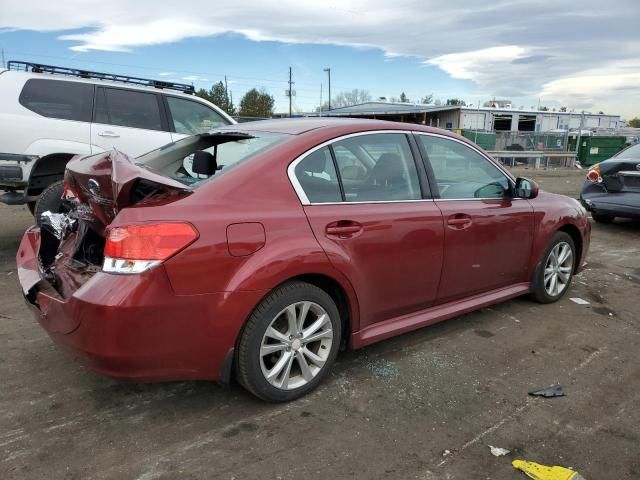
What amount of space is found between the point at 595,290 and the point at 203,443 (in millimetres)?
4388

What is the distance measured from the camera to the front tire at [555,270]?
4.69 metres

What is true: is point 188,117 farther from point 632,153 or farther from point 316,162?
point 632,153

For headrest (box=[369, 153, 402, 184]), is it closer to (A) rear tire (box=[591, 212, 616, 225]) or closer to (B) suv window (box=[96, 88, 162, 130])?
(B) suv window (box=[96, 88, 162, 130])

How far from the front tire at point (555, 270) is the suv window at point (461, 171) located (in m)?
0.86

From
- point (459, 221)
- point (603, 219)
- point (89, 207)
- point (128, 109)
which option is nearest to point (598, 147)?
point (603, 219)

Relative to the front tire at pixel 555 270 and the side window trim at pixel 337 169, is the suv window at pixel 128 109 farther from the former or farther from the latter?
the front tire at pixel 555 270

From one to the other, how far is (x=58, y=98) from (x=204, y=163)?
13.1 ft

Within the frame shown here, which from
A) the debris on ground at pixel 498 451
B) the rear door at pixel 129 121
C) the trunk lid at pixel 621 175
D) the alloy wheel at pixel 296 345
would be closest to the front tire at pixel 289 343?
the alloy wheel at pixel 296 345

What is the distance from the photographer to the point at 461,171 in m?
4.10

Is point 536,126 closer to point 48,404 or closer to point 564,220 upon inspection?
point 564,220

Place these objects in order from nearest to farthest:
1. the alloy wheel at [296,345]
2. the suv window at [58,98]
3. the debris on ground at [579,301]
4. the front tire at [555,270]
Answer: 1. the alloy wheel at [296,345]
2. the front tire at [555,270]
3. the debris on ground at [579,301]
4. the suv window at [58,98]

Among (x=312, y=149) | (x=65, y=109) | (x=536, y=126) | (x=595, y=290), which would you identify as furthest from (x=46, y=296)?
(x=536, y=126)

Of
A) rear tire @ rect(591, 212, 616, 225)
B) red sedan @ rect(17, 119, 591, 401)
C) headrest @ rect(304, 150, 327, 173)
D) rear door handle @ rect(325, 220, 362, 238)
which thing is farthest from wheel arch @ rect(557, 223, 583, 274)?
rear tire @ rect(591, 212, 616, 225)

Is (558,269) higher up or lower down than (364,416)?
higher up
